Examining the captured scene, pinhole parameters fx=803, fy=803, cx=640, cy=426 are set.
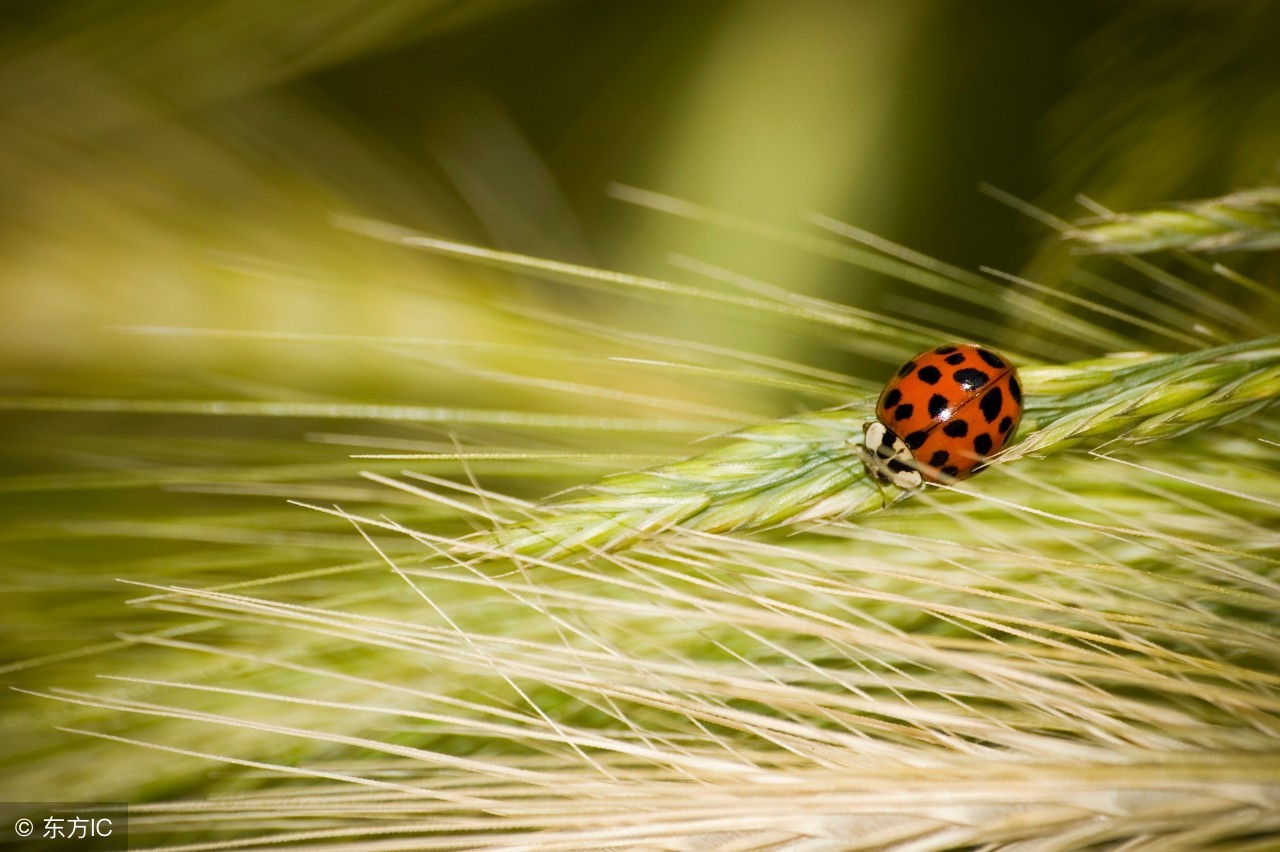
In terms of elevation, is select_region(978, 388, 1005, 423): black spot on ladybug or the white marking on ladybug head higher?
select_region(978, 388, 1005, 423): black spot on ladybug

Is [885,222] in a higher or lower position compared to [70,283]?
higher

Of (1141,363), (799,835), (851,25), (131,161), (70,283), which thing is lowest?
(799,835)

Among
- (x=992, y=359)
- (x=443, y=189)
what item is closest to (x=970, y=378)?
(x=992, y=359)

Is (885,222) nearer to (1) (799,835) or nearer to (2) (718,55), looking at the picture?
(2) (718,55)

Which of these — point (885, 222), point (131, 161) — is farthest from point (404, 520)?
point (885, 222)

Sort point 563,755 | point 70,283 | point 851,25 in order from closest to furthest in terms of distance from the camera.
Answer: point 563,755 < point 70,283 < point 851,25

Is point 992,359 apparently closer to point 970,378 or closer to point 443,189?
point 970,378

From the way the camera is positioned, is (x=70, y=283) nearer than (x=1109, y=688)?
No
